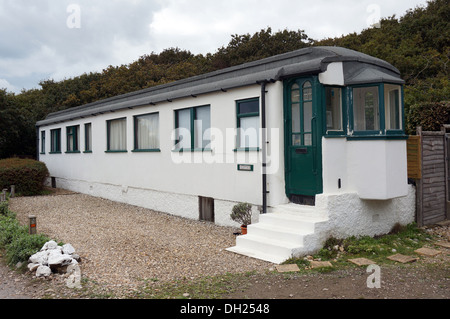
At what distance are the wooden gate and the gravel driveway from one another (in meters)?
4.01

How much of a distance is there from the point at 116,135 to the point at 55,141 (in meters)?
6.50

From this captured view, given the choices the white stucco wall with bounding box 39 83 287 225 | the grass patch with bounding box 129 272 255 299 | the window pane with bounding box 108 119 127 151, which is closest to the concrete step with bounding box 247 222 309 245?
the white stucco wall with bounding box 39 83 287 225

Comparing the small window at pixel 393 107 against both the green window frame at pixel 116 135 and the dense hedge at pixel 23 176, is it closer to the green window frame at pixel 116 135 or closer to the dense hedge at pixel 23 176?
the green window frame at pixel 116 135

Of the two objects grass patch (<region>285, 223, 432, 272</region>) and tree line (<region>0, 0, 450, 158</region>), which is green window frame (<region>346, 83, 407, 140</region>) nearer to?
grass patch (<region>285, 223, 432, 272</region>)

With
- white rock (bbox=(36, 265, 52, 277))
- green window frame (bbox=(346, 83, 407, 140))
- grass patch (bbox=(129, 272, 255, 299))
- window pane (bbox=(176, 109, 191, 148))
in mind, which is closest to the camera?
grass patch (bbox=(129, 272, 255, 299))

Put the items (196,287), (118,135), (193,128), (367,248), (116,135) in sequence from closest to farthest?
1. (196,287)
2. (367,248)
3. (193,128)
4. (118,135)
5. (116,135)

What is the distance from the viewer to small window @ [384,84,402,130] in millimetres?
7117

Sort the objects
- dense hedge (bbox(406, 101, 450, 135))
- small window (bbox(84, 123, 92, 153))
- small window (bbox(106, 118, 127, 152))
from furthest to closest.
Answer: small window (bbox(84, 123, 92, 153))
small window (bbox(106, 118, 127, 152))
dense hedge (bbox(406, 101, 450, 135))

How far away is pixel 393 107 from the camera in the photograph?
7242mm

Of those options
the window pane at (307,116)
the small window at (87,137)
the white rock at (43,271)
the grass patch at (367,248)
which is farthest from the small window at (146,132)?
the grass patch at (367,248)

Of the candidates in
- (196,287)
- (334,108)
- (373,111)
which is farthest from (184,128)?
(196,287)

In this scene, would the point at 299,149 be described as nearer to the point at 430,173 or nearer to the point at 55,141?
the point at 430,173

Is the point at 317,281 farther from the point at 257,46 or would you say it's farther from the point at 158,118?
the point at 257,46
